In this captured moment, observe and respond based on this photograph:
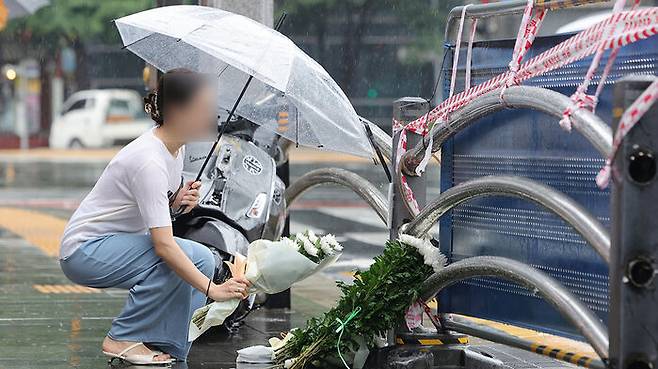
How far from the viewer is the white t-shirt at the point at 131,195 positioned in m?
6.44

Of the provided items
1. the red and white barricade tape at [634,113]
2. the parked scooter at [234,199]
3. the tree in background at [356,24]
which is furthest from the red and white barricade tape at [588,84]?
the tree in background at [356,24]

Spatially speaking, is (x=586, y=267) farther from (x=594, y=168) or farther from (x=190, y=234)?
(x=190, y=234)

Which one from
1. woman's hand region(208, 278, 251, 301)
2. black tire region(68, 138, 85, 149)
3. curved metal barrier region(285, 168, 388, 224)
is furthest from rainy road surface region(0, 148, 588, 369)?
black tire region(68, 138, 85, 149)

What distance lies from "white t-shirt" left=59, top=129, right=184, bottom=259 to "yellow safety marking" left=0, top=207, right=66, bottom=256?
5.68 meters

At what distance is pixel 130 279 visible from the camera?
6668mm

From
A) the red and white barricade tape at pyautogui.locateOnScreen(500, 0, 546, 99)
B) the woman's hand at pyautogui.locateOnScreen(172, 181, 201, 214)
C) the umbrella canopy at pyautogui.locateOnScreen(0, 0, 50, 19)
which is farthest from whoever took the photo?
the umbrella canopy at pyautogui.locateOnScreen(0, 0, 50, 19)

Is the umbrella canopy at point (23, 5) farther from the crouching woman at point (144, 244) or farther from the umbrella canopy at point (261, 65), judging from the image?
the crouching woman at point (144, 244)

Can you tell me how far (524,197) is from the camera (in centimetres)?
545

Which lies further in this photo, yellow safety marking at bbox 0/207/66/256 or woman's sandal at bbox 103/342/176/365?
yellow safety marking at bbox 0/207/66/256

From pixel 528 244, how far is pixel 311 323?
46.2 inches

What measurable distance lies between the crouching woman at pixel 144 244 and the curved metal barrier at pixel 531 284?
1.20m

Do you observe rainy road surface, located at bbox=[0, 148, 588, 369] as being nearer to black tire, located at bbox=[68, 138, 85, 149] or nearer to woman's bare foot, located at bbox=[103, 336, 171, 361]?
woman's bare foot, located at bbox=[103, 336, 171, 361]

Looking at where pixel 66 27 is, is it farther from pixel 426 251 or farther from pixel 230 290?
pixel 426 251

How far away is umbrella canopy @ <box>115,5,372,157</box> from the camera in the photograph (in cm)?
653
